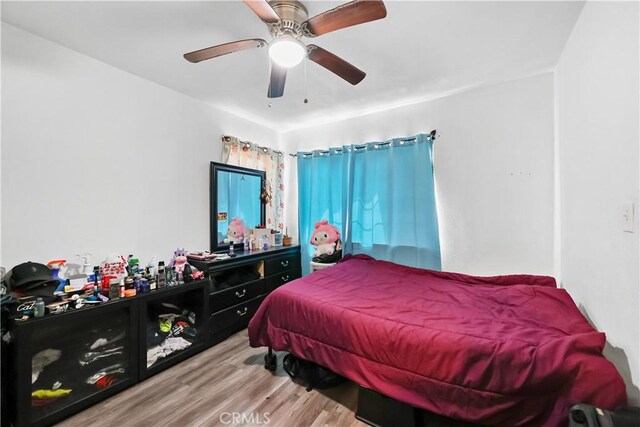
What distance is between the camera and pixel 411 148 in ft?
9.28

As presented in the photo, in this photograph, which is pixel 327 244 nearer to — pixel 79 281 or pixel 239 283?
pixel 239 283

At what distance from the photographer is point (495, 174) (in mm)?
2461

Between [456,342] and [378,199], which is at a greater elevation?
[378,199]

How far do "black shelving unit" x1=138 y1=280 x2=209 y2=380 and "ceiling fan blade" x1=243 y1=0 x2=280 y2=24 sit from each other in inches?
78.8

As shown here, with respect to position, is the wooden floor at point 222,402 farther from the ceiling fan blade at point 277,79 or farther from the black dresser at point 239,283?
the ceiling fan blade at point 277,79

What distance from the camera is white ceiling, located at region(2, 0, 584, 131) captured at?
1514 millimetres

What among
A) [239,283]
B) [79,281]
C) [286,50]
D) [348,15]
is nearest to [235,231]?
[239,283]

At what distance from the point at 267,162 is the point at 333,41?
198 cm

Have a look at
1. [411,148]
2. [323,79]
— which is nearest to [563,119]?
[411,148]

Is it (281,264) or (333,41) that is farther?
(281,264)

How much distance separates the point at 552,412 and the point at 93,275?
9.09 ft

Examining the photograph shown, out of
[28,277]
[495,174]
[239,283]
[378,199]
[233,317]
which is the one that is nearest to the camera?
[28,277]

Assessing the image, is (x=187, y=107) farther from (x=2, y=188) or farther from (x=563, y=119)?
(x=563, y=119)

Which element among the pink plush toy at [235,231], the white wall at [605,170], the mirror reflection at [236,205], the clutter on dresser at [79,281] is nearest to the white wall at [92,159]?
the clutter on dresser at [79,281]
